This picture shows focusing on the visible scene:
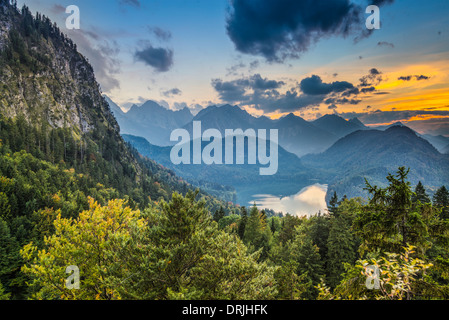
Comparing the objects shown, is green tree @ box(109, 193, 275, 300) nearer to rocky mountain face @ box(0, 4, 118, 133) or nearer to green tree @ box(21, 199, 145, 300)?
green tree @ box(21, 199, 145, 300)

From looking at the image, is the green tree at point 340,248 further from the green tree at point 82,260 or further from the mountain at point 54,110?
the mountain at point 54,110

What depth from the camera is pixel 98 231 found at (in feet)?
43.7

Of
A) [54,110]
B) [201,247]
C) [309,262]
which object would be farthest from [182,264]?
[54,110]

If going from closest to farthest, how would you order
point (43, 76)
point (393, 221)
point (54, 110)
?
point (393, 221) < point (54, 110) < point (43, 76)

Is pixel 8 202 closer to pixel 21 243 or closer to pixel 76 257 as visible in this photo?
pixel 21 243

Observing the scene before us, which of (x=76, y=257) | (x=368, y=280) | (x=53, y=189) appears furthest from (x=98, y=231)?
(x=53, y=189)

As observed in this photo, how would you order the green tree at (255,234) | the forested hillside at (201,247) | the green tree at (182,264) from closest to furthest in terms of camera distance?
the forested hillside at (201,247) < the green tree at (182,264) < the green tree at (255,234)

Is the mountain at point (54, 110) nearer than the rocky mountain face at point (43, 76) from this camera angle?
Yes

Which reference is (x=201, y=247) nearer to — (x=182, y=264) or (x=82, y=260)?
(x=182, y=264)

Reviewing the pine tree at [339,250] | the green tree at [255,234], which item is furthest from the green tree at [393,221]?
the green tree at [255,234]

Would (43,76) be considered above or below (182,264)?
above

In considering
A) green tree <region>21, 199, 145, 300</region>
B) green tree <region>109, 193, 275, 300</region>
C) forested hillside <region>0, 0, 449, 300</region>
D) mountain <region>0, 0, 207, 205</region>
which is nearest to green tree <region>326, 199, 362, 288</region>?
forested hillside <region>0, 0, 449, 300</region>
